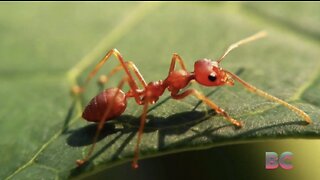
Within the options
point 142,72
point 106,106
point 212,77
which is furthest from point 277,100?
point 142,72

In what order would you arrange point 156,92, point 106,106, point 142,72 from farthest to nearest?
point 142,72, point 156,92, point 106,106

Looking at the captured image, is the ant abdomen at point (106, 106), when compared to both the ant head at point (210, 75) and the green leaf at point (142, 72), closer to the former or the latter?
the green leaf at point (142, 72)

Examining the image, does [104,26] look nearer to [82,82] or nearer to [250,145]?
[82,82]

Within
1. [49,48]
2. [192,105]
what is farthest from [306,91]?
[49,48]

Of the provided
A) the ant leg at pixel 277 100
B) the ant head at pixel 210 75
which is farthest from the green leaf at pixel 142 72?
the ant head at pixel 210 75

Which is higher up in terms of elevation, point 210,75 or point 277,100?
point 210,75

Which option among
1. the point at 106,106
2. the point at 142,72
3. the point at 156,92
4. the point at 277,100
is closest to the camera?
the point at 277,100

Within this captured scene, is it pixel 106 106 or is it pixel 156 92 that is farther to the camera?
pixel 156 92

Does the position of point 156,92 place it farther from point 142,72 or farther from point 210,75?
point 142,72
